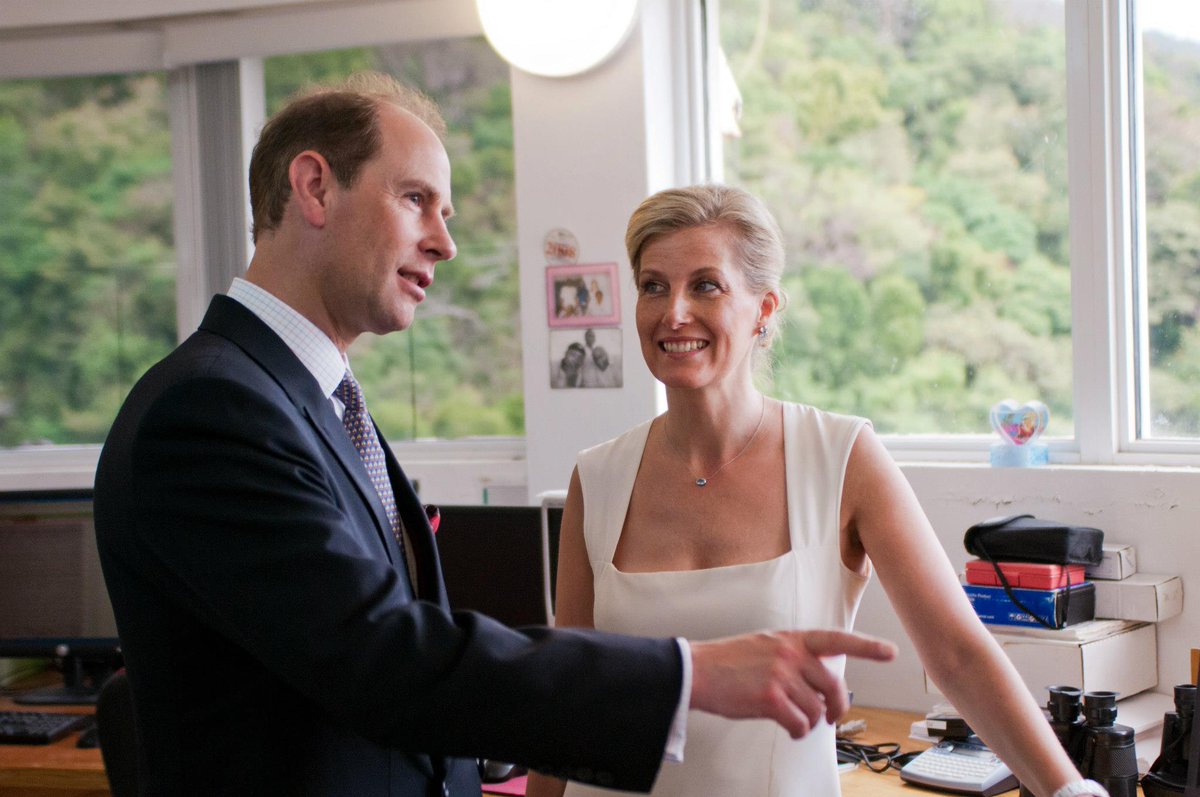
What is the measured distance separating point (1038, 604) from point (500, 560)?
4.11 ft

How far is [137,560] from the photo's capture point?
1.23 metres

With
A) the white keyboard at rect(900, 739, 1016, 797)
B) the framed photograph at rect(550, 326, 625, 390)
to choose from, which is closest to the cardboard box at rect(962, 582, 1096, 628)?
the white keyboard at rect(900, 739, 1016, 797)

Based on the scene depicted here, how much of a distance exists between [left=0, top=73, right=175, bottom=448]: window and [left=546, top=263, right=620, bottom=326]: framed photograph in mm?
1521

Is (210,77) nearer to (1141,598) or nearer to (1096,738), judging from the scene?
(1141,598)

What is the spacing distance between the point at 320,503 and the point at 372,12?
2956 millimetres

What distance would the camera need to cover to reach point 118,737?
6.65 feet

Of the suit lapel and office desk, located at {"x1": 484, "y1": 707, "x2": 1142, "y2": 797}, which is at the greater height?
the suit lapel

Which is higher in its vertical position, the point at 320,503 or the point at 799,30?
the point at 799,30

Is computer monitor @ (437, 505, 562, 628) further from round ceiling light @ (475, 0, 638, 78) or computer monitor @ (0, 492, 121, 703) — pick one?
round ceiling light @ (475, 0, 638, 78)

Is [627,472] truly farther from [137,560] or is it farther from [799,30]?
[799,30]

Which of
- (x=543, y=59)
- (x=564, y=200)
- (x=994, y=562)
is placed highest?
(x=543, y=59)

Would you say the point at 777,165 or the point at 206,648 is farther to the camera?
the point at 777,165

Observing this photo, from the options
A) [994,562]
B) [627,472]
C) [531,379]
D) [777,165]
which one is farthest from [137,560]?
[777,165]

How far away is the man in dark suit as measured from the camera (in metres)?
1.12
